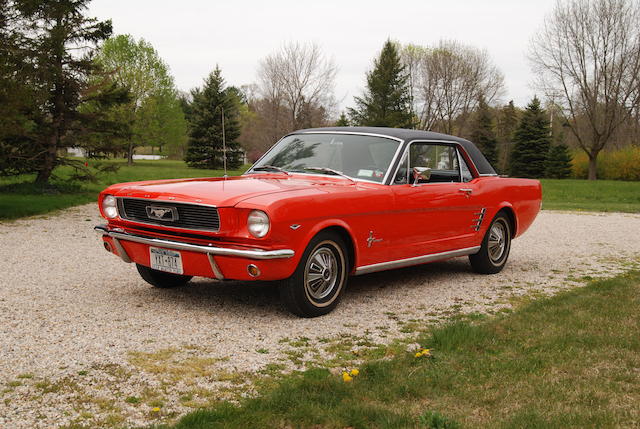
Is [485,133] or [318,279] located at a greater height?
[485,133]

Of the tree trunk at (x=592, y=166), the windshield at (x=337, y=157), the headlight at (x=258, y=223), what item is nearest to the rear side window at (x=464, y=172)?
the windshield at (x=337, y=157)

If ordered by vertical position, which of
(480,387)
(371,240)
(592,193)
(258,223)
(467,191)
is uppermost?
(467,191)

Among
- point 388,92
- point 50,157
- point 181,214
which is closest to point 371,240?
point 181,214

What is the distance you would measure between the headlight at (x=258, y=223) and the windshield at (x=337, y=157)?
1474 mm

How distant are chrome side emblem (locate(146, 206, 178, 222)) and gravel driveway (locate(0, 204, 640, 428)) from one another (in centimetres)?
82

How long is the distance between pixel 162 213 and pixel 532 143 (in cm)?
4961

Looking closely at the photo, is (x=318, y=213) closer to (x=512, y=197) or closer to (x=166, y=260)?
(x=166, y=260)

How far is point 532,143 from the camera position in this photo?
51.0 meters

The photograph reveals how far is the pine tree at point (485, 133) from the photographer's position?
2084 inches

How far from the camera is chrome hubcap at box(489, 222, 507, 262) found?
7.87 metres

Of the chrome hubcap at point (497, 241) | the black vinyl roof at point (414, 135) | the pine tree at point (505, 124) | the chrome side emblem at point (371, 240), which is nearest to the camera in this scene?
the chrome side emblem at point (371, 240)

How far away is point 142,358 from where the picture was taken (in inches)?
165

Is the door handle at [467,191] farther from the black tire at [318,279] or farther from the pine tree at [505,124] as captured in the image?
the pine tree at [505,124]

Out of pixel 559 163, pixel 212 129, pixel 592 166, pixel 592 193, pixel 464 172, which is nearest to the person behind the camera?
pixel 464 172
